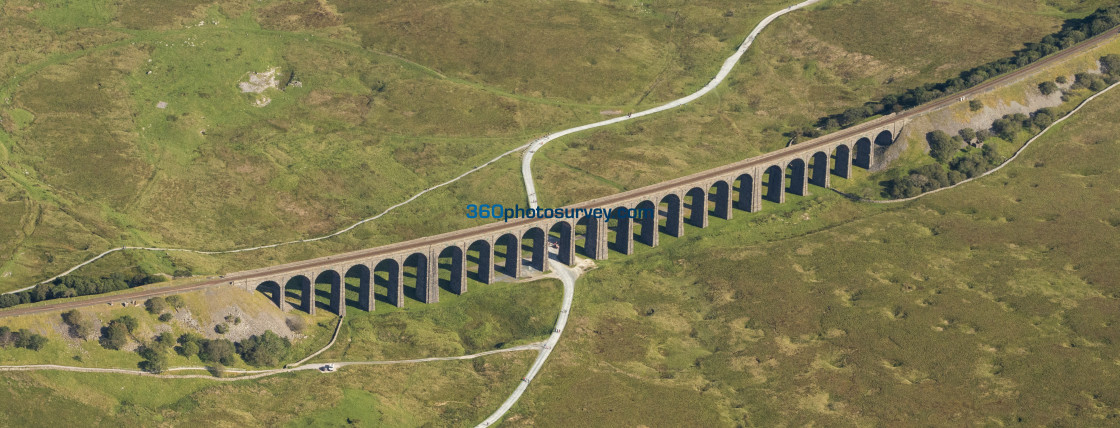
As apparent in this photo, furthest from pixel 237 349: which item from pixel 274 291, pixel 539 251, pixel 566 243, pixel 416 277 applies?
pixel 566 243

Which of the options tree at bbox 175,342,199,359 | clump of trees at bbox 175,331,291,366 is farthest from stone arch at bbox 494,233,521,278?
tree at bbox 175,342,199,359

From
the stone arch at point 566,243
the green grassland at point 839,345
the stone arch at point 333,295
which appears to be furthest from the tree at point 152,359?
the stone arch at point 566,243

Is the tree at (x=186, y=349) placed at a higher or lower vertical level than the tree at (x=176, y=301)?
lower

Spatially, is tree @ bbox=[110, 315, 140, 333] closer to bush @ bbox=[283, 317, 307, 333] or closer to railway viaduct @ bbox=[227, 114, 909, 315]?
railway viaduct @ bbox=[227, 114, 909, 315]

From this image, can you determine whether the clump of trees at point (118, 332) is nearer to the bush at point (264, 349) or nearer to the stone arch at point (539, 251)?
the bush at point (264, 349)

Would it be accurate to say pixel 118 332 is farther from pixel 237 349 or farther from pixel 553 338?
pixel 553 338
